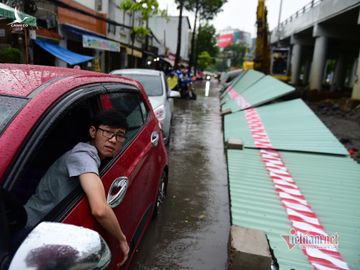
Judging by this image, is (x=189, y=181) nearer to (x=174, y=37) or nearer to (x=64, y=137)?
(x=64, y=137)

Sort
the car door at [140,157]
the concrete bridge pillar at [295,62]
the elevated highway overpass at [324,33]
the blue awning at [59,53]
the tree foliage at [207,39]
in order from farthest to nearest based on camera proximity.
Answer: the tree foliage at [207,39] < the concrete bridge pillar at [295,62] < the elevated highway overpass at [324,33] < the blue awning at [59,53] < the car door at [140,157]

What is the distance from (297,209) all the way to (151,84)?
5049 mm

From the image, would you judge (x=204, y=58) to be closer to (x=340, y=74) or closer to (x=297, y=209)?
(x=340, y=74)

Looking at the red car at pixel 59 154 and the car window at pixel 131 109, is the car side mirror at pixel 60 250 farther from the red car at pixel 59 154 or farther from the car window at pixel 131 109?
the car window at pixel 131 109

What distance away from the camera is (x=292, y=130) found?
7289mm

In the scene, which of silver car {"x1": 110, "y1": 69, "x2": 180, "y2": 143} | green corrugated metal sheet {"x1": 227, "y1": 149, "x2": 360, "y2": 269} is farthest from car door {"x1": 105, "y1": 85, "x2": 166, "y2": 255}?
silver car {"x1": 110, "y1": 69, "x2": 180, "y2": 143}

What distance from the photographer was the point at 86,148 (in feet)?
6.39

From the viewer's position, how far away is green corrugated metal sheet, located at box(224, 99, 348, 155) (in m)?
6.40

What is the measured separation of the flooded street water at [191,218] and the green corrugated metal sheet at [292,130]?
3.84 ft

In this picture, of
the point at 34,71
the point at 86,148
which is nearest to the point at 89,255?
the point at 86,148

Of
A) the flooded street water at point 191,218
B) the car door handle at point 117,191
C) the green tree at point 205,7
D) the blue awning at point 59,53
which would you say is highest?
the green tree at point 205,7

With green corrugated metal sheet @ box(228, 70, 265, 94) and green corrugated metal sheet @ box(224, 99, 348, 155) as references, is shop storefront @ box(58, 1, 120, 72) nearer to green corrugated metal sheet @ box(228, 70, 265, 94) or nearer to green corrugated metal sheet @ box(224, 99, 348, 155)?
green corrugated metal sheet @ box(228, 70, 265, 94)

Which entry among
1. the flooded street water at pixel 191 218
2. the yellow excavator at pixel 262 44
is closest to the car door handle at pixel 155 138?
the flooded street water at pixel 191 218

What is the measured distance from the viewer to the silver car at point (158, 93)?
6.90m
